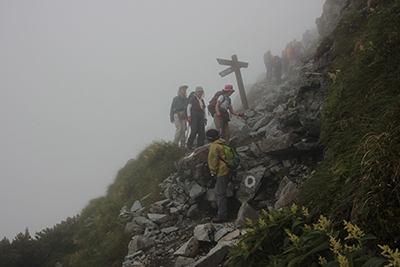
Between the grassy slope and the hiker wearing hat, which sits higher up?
the hiker wearing hat

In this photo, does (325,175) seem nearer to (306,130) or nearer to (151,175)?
(306,130)

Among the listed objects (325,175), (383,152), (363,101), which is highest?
(363,101)

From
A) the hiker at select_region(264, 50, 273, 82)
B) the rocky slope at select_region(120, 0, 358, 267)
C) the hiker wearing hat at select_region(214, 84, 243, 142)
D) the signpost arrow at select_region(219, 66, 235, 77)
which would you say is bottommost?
the rocky slope at select_region(120, 0, 358, 267)

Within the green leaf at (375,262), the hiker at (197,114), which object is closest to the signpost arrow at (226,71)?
the hiker at (197,114)

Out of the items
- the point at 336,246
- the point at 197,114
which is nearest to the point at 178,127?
the point at 197,114

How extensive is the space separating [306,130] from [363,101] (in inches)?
106

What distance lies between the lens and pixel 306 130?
5.88 m

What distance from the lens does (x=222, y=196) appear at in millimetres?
6117

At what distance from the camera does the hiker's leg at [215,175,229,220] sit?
6.02m

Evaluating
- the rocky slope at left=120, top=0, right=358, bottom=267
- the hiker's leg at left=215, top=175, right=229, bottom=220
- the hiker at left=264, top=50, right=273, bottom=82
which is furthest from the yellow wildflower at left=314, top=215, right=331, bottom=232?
the hiker at left=264, top=50, right=273, bottom=82

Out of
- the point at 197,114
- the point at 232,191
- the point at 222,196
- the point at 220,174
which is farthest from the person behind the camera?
the point at 197,114

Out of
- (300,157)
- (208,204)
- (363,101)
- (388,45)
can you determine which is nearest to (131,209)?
(208,204)

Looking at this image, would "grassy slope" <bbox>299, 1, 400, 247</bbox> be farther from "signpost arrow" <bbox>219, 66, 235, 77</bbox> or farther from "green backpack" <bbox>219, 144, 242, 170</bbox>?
"signpost arrow" <bbox>219, 66, 235, 77</bbox>

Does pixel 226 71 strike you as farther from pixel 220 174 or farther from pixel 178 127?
pixel 220 174
